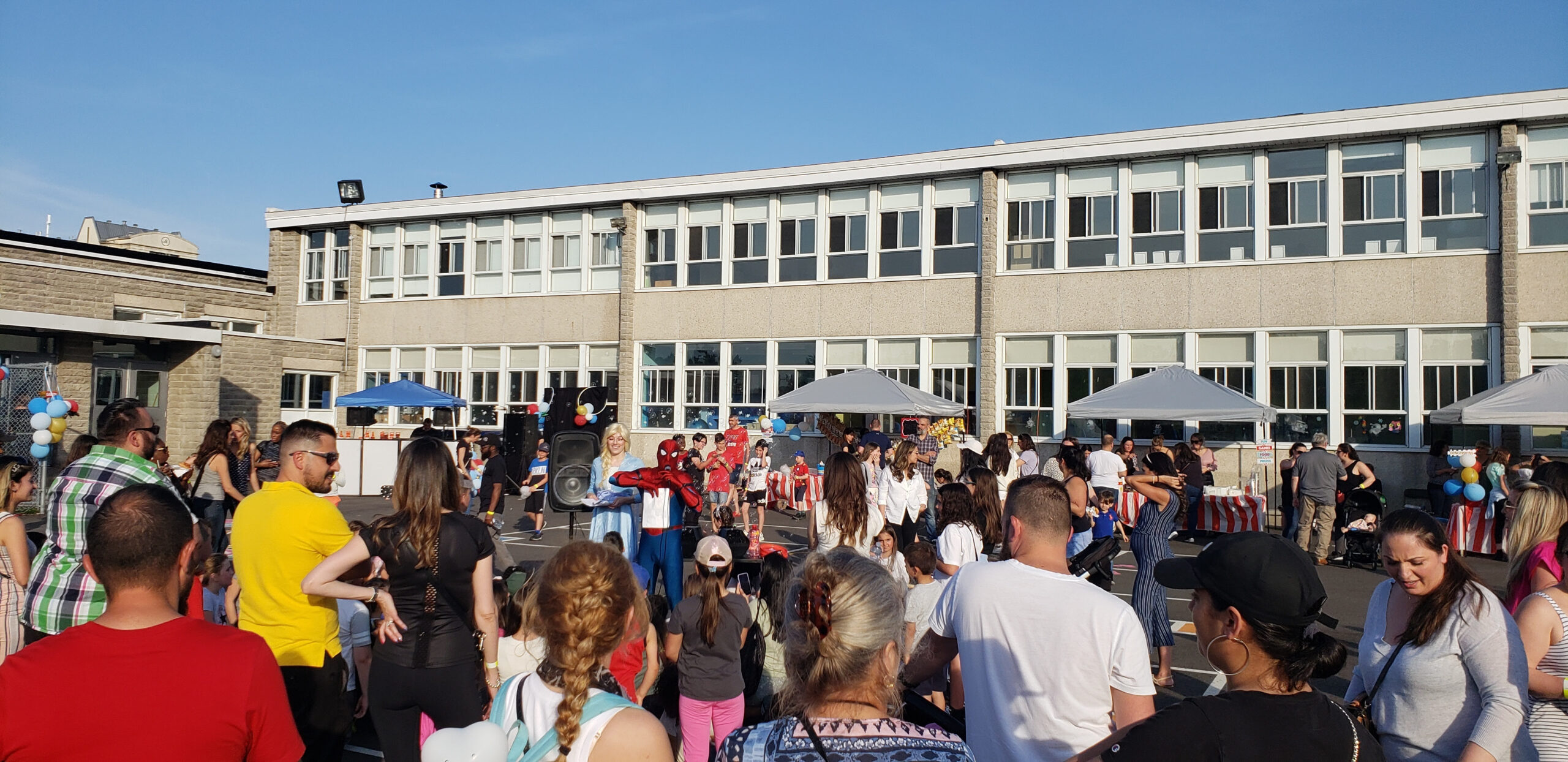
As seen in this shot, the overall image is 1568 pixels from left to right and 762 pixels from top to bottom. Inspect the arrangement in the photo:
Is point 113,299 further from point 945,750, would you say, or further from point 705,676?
point 945,750

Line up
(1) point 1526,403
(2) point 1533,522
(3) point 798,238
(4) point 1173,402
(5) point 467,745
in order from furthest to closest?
(3) point 798,238 < (4) point 1173,402 < (1) point 1526,403 < (2) point 1533,522 < (5) point 467,745

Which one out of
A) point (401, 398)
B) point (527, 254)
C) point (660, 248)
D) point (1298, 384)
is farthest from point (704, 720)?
point (527, 254)

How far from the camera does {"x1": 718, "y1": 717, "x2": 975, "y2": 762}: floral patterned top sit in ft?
6.79

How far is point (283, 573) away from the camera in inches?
162

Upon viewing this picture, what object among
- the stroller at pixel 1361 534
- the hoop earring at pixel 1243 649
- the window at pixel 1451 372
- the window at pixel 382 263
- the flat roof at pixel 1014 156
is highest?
the flat roof at pixel 1014 156

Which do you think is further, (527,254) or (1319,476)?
(527,254)

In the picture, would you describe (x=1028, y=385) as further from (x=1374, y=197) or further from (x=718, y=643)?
(x=718, y=643)

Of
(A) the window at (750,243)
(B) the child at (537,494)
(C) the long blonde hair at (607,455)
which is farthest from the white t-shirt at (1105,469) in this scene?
(A) the window at (750,243)

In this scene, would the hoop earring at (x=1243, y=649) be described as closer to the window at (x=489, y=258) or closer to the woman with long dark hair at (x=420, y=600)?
the woman with long dark hair at (x=420, y=600)

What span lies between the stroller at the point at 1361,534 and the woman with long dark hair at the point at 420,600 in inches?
488

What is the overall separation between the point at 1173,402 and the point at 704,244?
41.9 ft

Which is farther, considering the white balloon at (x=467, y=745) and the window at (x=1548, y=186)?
the window at (x=1548, y=186)

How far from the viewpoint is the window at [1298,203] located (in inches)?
783

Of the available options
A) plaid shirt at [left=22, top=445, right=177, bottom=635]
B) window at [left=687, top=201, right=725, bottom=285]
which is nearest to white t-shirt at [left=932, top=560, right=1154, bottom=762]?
plaid shirt at [left=22, top=445, right=177, bottom=635]
